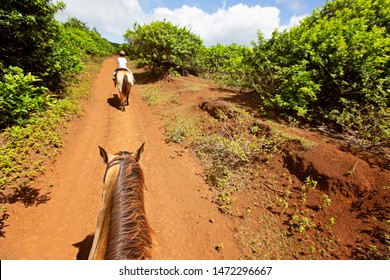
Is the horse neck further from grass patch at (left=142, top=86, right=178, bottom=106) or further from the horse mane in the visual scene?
grass patch at (left=142, top=86, right=178, bottom=106)

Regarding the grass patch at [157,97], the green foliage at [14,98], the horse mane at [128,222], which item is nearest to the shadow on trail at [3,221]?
the horse mane at [128,222]

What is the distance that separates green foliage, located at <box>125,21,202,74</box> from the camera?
1343cm

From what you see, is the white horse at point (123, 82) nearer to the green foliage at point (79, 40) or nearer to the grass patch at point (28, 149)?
the grass patch at point (28, 149)

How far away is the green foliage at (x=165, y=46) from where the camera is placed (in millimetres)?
13430

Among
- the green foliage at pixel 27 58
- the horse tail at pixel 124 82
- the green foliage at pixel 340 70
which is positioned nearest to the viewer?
the green foliage at pixel 27 58

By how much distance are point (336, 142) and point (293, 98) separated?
2.03 meters

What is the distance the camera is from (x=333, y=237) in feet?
11.9

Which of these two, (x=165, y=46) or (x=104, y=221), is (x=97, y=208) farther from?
(x=165, y=46)

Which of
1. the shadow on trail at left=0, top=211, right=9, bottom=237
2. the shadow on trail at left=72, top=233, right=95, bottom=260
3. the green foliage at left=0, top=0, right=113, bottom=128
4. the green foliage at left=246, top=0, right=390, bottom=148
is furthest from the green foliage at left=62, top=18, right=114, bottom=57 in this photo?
the green foliage at left=246, top=0, right=390, bottom=148

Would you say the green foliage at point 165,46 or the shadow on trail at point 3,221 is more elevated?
the green foliage at point 165,46

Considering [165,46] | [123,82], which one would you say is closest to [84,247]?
[123,82]

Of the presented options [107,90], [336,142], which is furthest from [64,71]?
[336,142]

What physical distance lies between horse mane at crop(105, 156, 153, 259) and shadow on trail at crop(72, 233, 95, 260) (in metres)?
1.93

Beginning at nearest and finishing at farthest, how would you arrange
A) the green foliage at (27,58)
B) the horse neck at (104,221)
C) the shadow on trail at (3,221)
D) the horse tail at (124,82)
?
the horse neck at (104,221) < the shadow on trail at (3,221) < the green foliage at (27,58) < the horse tail at (124,82)
